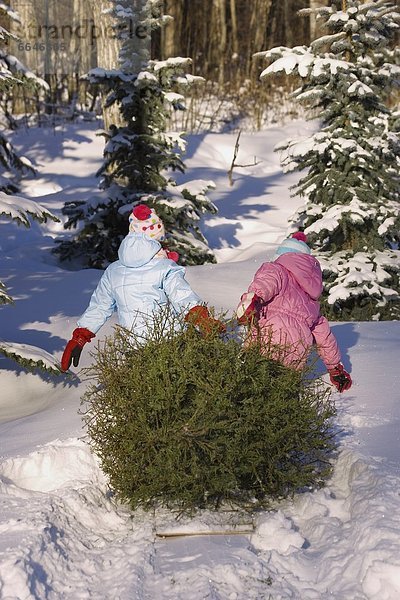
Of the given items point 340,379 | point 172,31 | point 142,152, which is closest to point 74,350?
point 340,379

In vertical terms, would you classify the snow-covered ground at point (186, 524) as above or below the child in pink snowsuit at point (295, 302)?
below

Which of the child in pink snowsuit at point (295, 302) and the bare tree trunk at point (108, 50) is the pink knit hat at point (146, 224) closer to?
the child in pink snowsuit at point (295, 302)

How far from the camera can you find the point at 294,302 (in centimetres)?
541

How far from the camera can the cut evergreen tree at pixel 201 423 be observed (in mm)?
3869

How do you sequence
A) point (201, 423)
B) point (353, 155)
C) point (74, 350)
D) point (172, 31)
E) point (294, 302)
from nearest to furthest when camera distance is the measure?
point (201, 423)
point (74, 350)
point (294, 302)
point (353, 155)
point (172, 31)

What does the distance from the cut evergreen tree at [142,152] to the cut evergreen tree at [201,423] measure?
720cm

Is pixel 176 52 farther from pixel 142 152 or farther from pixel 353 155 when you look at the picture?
pixel 353 155

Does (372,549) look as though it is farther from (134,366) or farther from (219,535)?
(134,366)

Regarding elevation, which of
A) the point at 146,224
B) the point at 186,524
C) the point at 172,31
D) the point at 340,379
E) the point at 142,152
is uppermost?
the point at 172,31

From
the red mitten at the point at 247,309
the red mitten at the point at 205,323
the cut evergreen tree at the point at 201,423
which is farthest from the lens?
the red mitten at the point at 247,309

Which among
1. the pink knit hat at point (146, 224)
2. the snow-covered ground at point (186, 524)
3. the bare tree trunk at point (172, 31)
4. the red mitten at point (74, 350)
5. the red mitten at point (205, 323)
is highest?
the bare tree trunk at point (172, 31)

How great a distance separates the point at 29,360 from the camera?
6.21 m

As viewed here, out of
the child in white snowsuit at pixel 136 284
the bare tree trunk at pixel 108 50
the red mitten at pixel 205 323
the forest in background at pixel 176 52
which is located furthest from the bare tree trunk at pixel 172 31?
the red mitten at pixel 205 323

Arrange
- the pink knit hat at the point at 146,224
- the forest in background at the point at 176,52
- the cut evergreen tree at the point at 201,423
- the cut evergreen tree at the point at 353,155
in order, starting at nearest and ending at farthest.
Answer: the cut evergreen tree at the point at 201,423, the pink knit hat at the point at 146,224, the cut evergreen tree at the point at 353,155, the forest in background at the point at 176,52
